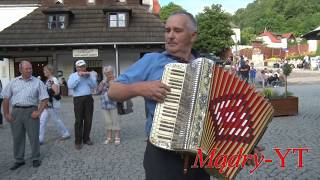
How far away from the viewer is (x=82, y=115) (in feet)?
30.3

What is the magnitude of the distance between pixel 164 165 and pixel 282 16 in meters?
146

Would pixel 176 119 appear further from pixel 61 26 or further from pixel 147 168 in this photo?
pixel 61 26

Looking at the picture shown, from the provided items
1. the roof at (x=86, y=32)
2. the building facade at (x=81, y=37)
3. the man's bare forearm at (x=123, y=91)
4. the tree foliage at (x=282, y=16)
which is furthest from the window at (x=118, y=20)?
the tree foliage at (x=282, y=16)

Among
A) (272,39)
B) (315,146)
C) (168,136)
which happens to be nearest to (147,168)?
(168,136)

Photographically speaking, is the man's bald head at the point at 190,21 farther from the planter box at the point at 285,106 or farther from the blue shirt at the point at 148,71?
the planter box at the point at 285,106

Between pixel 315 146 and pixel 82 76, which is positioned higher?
pixel 82 76

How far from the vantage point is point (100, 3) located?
3092 centimetres

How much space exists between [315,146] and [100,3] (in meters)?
24.5

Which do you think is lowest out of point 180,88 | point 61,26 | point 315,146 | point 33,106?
point 315,146

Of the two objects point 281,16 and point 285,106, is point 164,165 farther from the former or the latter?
point 281,16

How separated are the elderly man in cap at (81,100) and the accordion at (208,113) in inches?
255

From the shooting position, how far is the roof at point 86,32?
89.0ft

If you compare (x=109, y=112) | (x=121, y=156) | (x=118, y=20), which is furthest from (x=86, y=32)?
(x=121, y=156)

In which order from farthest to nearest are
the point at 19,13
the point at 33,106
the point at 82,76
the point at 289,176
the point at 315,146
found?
the point at 19,13
the point at 82,76
the point at 315,146
the point at 33,106
the point at 289,176
